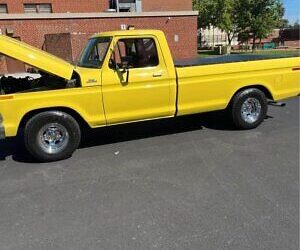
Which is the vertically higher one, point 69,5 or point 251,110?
point 69,5

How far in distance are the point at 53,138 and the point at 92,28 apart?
19462mm

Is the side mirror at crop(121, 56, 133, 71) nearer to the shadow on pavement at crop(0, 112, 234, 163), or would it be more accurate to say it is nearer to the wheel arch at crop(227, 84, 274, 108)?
the shadow on pavement at crop(0, 112, 234, 163)

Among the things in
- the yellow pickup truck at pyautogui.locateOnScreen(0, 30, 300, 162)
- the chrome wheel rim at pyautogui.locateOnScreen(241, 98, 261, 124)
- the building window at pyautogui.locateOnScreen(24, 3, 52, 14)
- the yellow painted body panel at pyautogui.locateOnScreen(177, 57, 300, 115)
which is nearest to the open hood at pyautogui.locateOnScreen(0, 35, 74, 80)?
the yellow pickup truck at pyautogui.locateOnScreen(0, 30, 300, 162)

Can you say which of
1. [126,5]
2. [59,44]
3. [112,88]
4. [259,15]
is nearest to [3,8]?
[59,44]

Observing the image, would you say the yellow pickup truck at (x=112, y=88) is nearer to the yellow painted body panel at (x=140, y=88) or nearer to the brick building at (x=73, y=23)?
the yellow painted body panel at (x=140, y=88)

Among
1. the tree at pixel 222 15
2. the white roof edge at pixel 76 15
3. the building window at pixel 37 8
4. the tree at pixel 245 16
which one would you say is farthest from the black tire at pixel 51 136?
the tree at pixel 245 16

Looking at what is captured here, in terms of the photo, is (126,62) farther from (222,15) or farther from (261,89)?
(222,15)

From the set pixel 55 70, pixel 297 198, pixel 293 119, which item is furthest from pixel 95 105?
pixel 293 119

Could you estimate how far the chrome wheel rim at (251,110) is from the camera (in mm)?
7176

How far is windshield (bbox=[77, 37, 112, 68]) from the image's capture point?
20.0 feet

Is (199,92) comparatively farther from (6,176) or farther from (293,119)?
(6,176)

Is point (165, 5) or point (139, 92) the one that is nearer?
point (139, 92)

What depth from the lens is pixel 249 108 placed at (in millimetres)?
7258

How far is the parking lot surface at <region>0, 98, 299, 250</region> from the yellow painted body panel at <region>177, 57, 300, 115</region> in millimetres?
674
